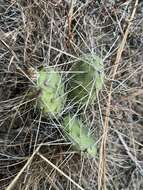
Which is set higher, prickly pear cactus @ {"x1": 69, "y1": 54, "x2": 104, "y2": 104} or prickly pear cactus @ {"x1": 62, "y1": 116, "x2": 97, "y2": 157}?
prickly pear cactus @ {"x1": 69, "y1": 54, "x2": 104, "y2": 104}

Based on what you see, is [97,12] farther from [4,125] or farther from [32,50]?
[4,125]

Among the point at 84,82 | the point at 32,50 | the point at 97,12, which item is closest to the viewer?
the point at 84,82

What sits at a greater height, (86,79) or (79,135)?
(86,79)

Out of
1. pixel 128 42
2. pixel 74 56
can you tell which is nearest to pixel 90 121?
pixel 74 56

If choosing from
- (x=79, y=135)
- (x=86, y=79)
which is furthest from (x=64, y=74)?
(x=79, y=135)

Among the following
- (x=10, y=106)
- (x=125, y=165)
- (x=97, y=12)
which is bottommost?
(x=125, y=165)

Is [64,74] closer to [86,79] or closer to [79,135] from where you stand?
[86,79]
